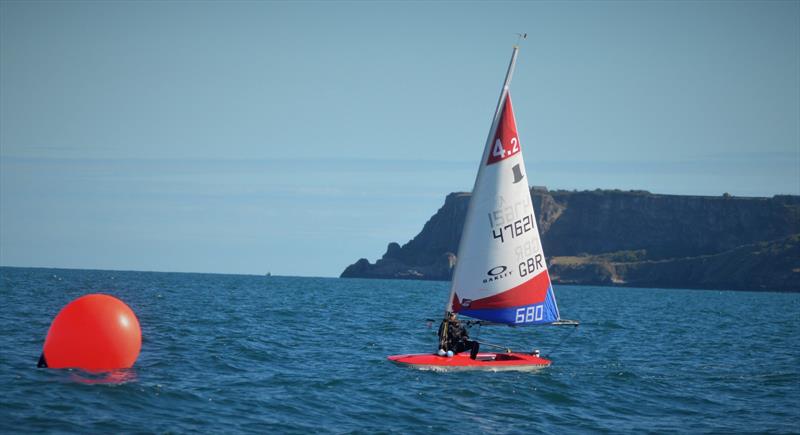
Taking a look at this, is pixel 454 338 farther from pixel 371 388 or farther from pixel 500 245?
pixel 371 388

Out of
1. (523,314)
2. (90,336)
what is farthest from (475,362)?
(90,336)

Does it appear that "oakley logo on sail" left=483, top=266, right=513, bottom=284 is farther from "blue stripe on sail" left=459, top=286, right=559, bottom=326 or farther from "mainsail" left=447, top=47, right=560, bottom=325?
"blue stripe on sail" left=459, top=286, right=559, bottom=326

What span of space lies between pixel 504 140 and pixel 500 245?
9.99ft

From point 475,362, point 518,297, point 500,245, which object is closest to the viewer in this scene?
point 475,362

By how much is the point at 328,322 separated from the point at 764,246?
163854 millimetres

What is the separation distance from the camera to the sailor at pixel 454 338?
26375mm

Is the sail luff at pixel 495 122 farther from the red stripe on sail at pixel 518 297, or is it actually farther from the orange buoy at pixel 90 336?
the orange buoy at pixel 90 336

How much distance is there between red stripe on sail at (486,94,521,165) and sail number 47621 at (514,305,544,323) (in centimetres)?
454

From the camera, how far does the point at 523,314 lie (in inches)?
1070

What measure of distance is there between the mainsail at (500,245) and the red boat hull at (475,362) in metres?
1.07

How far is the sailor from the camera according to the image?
2638 centimetres

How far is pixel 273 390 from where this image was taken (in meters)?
22.6

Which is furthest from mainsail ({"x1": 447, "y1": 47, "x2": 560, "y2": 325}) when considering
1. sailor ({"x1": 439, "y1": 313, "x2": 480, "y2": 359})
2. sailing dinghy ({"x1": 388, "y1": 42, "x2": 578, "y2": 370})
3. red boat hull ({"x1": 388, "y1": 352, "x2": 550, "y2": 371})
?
red boat hull ({"x1": 388, "y1": 352, "x2": 550, "y2": 371})

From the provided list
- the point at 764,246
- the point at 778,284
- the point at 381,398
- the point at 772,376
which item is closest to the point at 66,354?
the point at 381,398
